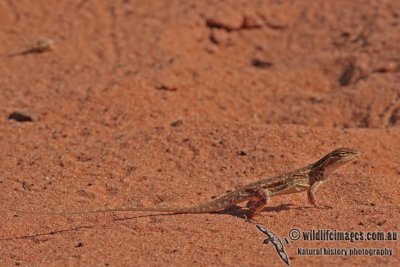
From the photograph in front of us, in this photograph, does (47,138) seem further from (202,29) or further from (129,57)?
(202,29)

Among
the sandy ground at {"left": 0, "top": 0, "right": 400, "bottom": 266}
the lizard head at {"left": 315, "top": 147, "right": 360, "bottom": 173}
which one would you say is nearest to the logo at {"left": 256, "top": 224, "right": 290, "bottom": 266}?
the sandy ground at {"left": 0, "top": 0, "right": 400, "bottom": 266}

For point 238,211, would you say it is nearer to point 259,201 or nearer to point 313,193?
point 259,201

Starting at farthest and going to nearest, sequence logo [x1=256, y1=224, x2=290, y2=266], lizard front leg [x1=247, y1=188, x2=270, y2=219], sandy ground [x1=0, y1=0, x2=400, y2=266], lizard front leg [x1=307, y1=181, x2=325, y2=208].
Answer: lizard front leg [x1=307, y1=181, x2=325, y2=208]
lizard front leg [x1=247, y1=188, x2=270, y2=219]
sandy ground [x1=0, y1=0, x2=400, y2=266]
logo [x1=256, y1=224, x2=290, y2=266]

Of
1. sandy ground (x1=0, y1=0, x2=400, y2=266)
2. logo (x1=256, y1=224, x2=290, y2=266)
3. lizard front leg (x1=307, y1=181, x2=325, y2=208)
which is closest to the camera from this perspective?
logo (x1=256, y1=224, x2=290, y2=266)

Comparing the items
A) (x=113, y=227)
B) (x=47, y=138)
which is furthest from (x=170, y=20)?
(x=113, y=227)

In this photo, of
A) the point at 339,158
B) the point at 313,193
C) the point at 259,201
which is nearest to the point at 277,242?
the point at 259,201

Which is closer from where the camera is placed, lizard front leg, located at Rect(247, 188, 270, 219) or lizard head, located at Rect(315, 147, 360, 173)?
lizard front leg, located at Rect(247, 188, 270, 219)

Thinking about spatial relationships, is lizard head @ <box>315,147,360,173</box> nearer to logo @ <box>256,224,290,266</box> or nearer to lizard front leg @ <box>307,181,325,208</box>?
lizard front leg @ <box>307,181,325,208</box>

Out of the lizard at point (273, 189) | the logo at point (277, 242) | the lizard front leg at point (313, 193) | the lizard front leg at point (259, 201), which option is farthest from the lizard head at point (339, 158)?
the logo at point (277, 242)
